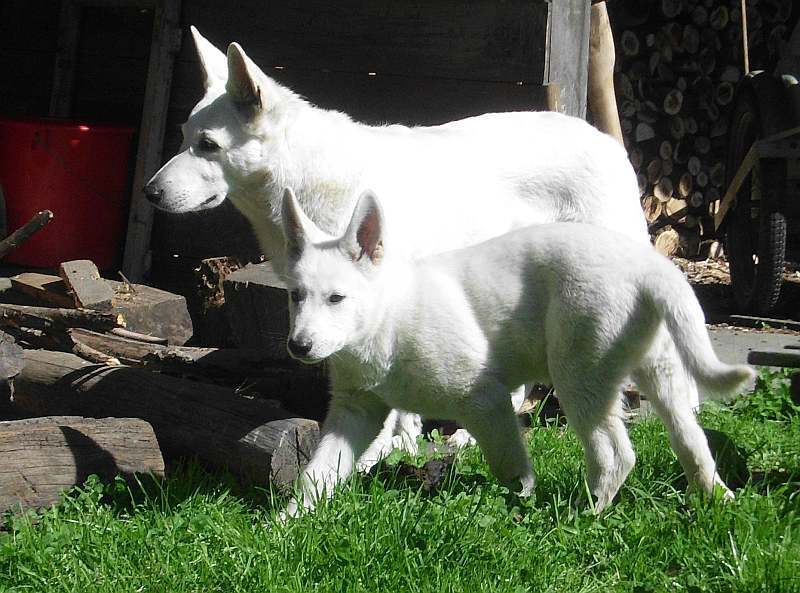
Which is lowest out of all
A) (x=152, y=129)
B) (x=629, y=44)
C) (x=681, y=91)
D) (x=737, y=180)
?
(x=152, y=129)

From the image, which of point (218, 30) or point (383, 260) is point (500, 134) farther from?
point (218, 30)

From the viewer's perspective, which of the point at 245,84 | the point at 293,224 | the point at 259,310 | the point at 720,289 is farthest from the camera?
the point at 720,289

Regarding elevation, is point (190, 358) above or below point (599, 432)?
below

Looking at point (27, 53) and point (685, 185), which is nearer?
point (27, 53)

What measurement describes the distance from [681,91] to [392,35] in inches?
200

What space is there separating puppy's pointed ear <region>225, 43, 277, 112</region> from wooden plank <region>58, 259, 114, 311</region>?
2.03 meters

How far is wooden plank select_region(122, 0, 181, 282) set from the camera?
7102 mm

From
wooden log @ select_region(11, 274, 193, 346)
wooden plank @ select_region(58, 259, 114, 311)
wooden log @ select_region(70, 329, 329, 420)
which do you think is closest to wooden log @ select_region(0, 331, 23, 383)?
wooden log @ select_region(70, 329, 329, 420)

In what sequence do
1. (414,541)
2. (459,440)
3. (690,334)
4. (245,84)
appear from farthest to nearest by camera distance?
(459,440) < (245,84) < (690,334) < (414,541)

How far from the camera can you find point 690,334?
360cm

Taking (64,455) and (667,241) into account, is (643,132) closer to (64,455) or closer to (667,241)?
(667,241)

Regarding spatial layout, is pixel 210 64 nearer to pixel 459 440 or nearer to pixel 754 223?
pixel 459 440

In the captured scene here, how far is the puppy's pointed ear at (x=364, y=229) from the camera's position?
3840 millimetres

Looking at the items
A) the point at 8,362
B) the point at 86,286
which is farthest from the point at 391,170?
the point at 86,286
